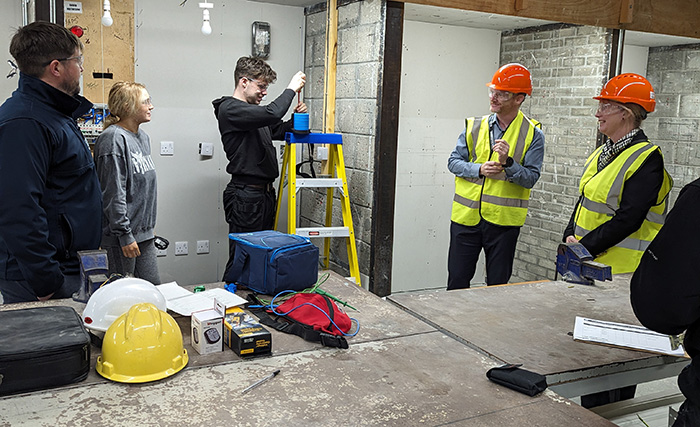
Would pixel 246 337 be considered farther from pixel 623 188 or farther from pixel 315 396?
pixel 623 188

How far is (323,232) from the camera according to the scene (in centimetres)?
399

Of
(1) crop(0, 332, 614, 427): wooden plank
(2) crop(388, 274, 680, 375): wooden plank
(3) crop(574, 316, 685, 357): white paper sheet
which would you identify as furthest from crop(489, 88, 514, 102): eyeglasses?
(1) crop(0, 332, 614, 427): wooden plank

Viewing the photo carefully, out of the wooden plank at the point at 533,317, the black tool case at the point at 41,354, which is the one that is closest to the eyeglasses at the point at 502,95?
the wooden plank at the point at 533,317

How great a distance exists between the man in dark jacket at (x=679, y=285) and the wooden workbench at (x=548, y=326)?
0.49 meters

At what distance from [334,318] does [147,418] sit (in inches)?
29.7

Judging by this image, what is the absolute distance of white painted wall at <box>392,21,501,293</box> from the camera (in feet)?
16.2

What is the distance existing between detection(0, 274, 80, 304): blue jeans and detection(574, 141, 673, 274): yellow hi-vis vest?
2.51 meters

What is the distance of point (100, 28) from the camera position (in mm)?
4055

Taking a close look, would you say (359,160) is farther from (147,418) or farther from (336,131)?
(147,418)

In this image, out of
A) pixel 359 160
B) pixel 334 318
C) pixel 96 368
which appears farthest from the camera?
pixel 359 160

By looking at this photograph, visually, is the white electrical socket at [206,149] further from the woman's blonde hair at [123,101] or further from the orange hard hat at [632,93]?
the orange hard hat at [632,93]

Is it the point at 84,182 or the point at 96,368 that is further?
the point at 84,182

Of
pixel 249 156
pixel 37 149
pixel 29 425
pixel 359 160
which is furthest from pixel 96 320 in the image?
pixel 359 160

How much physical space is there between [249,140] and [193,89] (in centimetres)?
103
